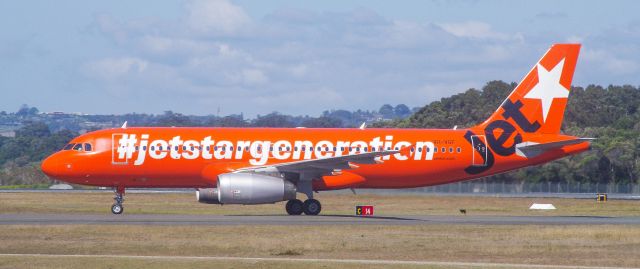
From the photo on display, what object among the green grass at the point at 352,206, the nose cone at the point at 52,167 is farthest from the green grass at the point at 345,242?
the green grass at the point at 352,206

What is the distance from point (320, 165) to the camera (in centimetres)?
4672

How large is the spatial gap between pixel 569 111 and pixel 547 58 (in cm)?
9255

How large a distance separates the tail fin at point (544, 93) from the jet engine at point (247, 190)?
10741 mm

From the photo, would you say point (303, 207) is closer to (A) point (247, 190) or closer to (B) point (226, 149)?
(A) point (247, 190)

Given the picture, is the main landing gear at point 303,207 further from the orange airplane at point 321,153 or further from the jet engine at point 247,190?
the jet engine at point 247,190

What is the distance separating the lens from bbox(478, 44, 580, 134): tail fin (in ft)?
167

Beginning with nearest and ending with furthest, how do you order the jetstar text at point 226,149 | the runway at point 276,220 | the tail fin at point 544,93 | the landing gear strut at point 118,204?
the runway at point 276,220, the landing gear strut at point 118,204, the jetstar text at point 226,149, the tail fin at point 544,93

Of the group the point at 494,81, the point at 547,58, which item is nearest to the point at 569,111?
the point at 494,81

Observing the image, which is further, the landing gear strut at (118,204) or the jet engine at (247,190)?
the landing gear strut at (118,204)

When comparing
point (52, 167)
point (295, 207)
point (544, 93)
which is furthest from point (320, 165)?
point (52, 167)

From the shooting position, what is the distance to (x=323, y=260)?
1142 inches

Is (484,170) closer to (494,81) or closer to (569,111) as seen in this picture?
(569,111)

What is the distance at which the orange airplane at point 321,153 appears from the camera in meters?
47.5

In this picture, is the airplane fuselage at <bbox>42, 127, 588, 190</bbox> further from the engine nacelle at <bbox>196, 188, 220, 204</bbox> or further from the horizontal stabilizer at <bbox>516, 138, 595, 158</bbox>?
the engine nacelle at <bbox>196, 188, 220, 204</bbox>
